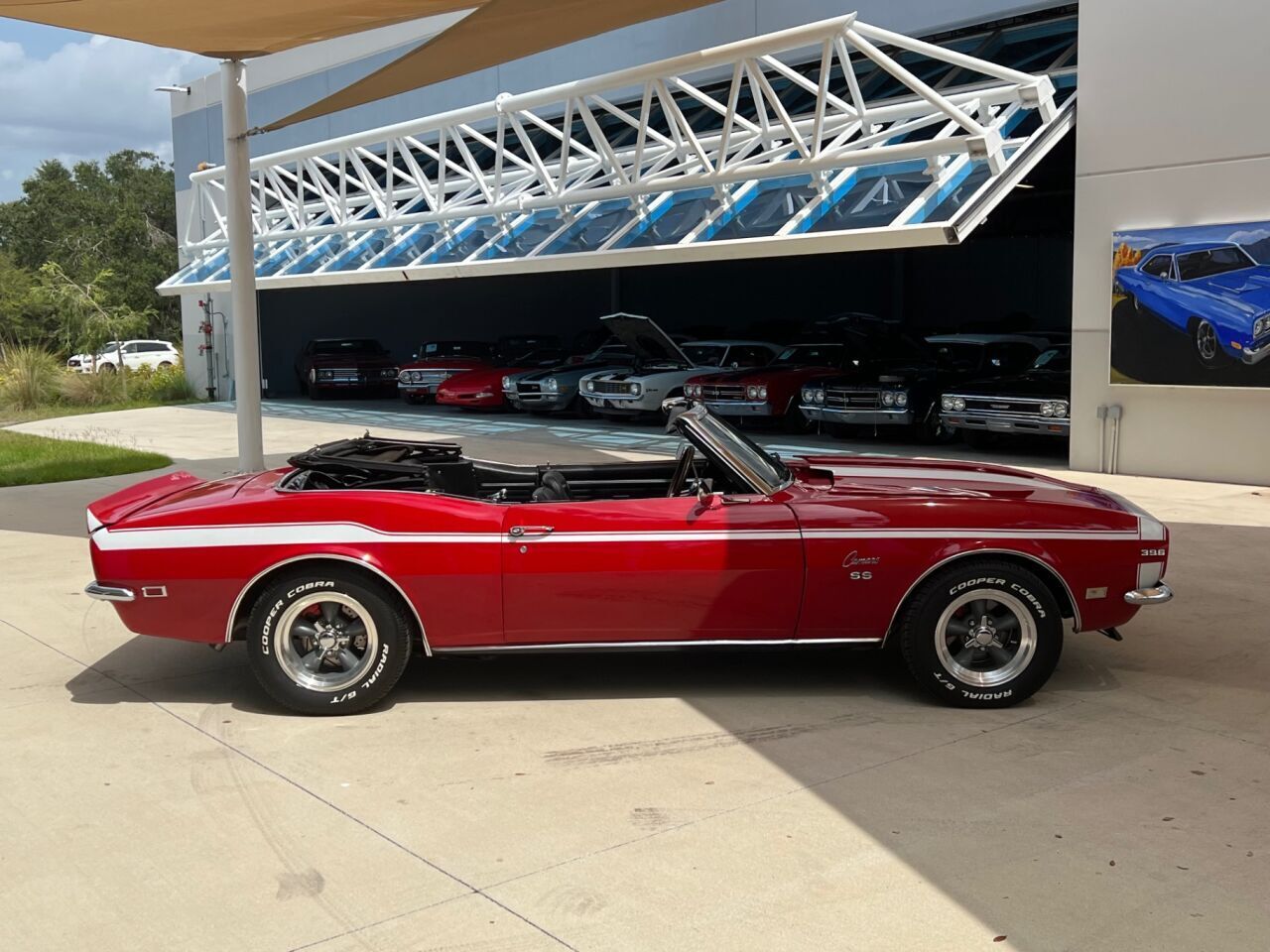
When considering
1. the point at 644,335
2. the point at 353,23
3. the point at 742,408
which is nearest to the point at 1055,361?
the point at 742,408

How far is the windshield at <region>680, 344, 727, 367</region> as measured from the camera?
20.5 m

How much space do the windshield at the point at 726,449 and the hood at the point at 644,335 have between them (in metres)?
4.66

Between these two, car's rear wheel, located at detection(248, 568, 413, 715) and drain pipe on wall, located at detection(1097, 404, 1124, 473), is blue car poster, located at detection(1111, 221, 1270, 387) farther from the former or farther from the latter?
car's rear wheel, located at detection(248, 568, 413, 715)

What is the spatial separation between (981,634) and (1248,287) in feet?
28.4

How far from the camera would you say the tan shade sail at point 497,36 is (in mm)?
10281

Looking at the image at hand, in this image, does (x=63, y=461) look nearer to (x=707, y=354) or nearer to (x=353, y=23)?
(x=353, y=23)

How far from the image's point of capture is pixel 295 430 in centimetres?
2108

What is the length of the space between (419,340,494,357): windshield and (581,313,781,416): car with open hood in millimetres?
6603

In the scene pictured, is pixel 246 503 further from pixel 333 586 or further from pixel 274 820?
pixel 274 820

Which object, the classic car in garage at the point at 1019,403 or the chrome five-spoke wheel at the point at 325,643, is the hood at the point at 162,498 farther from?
the classic car in garage at the point at 1019,403

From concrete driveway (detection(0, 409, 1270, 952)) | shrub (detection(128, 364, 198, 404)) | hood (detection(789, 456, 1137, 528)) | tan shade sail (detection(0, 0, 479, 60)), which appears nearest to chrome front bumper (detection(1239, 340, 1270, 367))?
concrete driveway (detection(0, 409, 1270, 952))

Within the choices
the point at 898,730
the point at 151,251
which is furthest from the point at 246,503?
the point at 151,251

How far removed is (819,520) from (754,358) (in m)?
15.3

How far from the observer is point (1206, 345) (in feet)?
41.4
